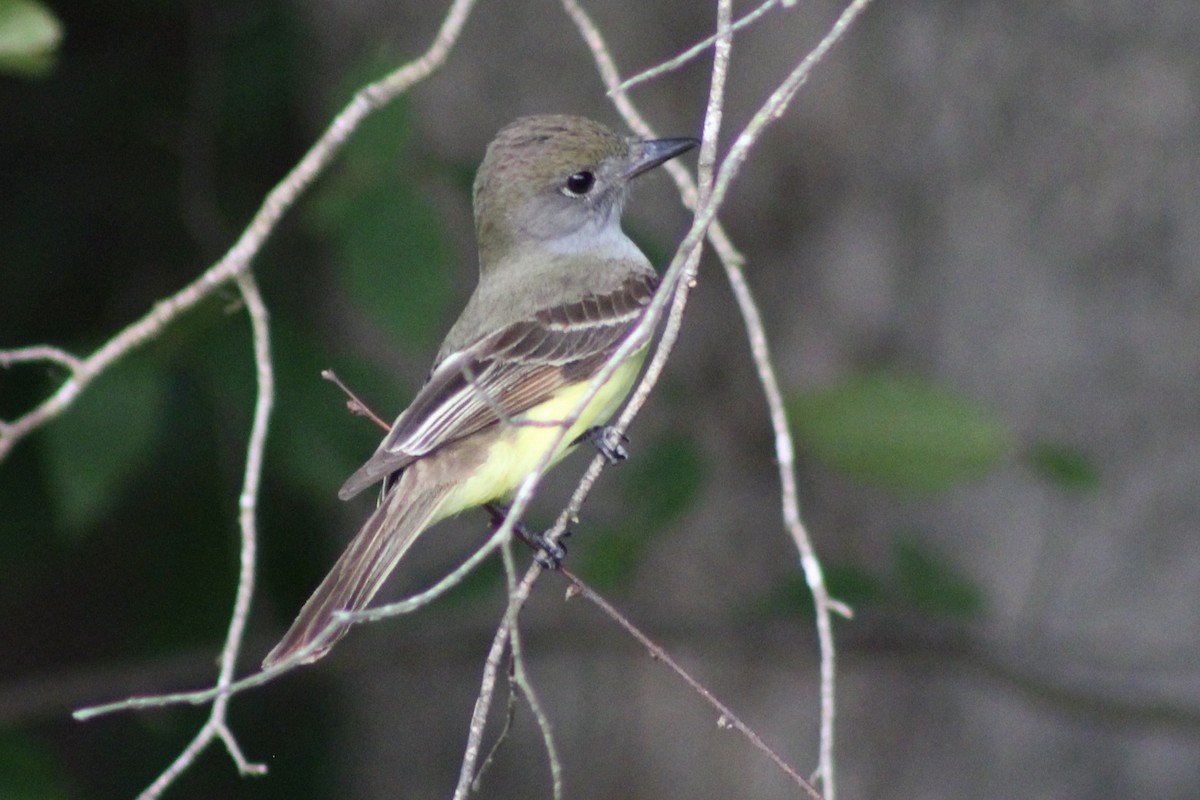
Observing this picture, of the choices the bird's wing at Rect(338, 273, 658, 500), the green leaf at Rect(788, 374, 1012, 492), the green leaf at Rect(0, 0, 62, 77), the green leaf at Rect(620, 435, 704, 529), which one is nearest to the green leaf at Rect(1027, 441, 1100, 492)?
the green leaf at Rect(788, 374, 1012, 492)

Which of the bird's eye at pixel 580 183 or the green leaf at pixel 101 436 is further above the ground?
the bird's eye at pixel 580 183

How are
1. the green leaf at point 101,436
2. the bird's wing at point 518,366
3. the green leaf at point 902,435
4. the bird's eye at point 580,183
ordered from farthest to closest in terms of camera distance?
1. the bird's eye at point 580,183
2. the green leaf at point 902,435
3. the green leaf at point 101,436
4. the bird's wing at point 518,366

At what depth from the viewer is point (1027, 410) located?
5.60 metres

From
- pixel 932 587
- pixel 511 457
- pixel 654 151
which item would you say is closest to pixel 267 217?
pixel 511 457

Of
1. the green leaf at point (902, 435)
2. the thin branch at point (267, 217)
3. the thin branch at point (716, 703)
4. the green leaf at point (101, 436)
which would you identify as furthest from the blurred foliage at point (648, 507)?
the thin branch at point (267, 217)

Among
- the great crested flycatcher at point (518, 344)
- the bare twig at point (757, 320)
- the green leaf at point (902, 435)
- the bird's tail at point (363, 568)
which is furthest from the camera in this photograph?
the green leaf at point (902, 435)

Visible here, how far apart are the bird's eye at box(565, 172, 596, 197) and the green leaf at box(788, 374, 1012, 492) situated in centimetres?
96

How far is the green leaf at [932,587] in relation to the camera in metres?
5.12

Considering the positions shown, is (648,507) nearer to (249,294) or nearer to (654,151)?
(654,151)

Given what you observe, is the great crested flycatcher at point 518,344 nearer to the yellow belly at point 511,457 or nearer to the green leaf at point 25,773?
the yellow belly at point 511,457

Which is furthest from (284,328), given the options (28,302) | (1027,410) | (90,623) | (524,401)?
(90,623)

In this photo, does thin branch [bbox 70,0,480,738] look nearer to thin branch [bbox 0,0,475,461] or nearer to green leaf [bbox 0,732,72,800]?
thin branch [bbox 0,0,475,461]

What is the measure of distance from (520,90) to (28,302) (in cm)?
202

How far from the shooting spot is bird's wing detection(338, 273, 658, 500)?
12.9 feet
